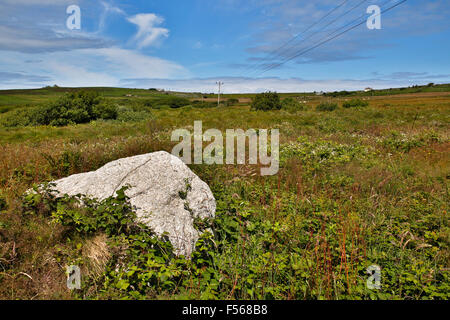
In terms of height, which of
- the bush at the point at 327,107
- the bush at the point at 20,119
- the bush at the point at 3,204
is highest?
the bush at the point at 327,107

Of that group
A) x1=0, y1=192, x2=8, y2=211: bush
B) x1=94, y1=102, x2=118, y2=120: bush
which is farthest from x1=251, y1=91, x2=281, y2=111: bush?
x1=0, y1=192, x2=8, y2=211: bush

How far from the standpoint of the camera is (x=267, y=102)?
123 ft

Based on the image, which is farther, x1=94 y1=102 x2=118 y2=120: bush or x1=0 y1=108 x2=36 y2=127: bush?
x1=94 y1=102 x2=118 y2=120: bush

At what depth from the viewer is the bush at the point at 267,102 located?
1465 inches

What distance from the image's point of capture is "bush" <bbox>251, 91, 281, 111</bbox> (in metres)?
37.2

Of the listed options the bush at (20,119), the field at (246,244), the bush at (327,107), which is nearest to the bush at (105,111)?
the bush at (20,119)

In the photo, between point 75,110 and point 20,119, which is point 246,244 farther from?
point 20,119

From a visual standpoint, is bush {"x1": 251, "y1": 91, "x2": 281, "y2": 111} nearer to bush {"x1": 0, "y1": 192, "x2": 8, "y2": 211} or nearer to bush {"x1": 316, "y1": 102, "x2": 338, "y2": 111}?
bush {"x1": 316, "y1": 102, "x2": 338, "y2": 111}

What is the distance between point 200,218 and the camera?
12.8ft

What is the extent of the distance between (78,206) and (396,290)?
177 inches

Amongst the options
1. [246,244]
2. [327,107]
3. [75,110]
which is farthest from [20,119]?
[327,107]

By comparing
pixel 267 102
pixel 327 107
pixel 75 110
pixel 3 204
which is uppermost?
pixel 267 102

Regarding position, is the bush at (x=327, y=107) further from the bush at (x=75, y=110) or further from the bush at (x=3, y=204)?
the bush at (x=3, y=204)
